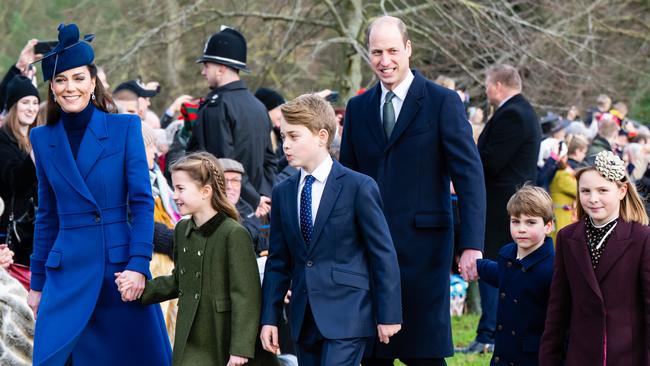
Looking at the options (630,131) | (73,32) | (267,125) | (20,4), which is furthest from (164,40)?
(73,32)

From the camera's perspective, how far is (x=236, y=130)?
839 centimetres

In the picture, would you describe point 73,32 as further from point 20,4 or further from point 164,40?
Result: point 20,4

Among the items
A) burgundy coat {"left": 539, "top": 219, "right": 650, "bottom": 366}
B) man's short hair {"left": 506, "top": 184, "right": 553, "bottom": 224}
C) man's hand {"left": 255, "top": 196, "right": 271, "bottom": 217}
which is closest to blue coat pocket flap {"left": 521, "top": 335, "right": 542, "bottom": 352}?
burgundy coat {"left": 539, "top": 219, "right": 650, "bottom": 366}

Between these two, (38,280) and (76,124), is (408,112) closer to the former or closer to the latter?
(76,124)

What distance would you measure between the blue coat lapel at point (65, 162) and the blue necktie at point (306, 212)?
105 centimetres

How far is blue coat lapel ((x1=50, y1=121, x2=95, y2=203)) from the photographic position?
5.46 m

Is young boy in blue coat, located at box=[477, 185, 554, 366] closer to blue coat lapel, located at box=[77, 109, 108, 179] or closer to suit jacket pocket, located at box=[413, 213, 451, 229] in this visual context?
suit jacket pocket, located at box=[413, 213, 451, 229]

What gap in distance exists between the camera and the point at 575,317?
552cm

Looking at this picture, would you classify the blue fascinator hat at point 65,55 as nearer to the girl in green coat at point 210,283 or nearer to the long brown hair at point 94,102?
the long brown hair at point 94,102

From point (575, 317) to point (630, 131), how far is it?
12.3 m

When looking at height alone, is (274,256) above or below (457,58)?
below

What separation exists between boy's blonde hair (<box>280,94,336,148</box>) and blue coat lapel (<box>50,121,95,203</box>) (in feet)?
3.52

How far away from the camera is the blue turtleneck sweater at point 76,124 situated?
18.4ft

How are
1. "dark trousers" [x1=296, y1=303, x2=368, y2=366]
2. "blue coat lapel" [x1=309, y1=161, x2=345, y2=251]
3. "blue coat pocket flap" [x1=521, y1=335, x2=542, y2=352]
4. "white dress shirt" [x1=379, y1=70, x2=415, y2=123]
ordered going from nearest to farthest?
"dark trousers" [x1=296, y1=303, x2=368, y2=366] < "blue coat lapel" [x1=309, y1=161, x2=345, y2=251] < "white dress shirt" [x1=379, y1=70, x2=415, y2=123] < "blue coat pocket flap" [x1=521, y1=335, x2=542, y2=352]
